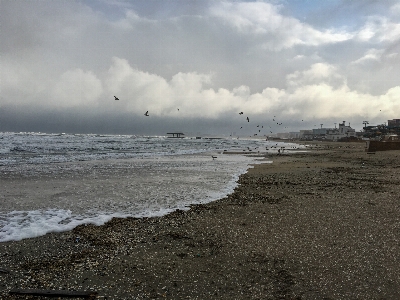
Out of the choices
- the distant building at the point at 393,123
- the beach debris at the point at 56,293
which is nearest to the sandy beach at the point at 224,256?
the beach debris at the point at 56,293

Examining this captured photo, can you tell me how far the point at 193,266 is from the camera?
565 cm

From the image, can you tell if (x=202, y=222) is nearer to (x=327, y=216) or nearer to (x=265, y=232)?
(x=265, y=232)

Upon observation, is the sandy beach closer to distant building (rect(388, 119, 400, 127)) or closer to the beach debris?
the beach debris

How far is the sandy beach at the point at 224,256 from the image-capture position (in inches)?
191

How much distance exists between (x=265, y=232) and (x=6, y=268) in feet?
19.4

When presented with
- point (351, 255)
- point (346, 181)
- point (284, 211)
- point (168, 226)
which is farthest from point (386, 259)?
point (346, 181)

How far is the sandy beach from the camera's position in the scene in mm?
4855

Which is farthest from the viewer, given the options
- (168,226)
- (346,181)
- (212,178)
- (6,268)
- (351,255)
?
(212,178)

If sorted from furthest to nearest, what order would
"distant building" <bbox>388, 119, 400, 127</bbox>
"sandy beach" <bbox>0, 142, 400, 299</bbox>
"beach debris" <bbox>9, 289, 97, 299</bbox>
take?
"distant building" <bbox>388, 119, 400, 127</bbox> < "sandy beach" <bbox>0, 142, 400, 299</bbox> < "beach debris" <bbox>9, 289, 97, 299</bbox>

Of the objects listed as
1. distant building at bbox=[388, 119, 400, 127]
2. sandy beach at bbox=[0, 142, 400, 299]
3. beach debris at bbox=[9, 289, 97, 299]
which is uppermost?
distant building at bbox=[388, 119, 400, 127]

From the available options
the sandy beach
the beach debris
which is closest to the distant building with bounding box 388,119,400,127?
the sandy beach

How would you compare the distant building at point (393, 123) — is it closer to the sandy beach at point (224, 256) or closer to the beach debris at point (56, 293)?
the sandy beach at point (224, 256)

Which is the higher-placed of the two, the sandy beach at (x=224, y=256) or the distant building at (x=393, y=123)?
the distant building at (x=393, y=123)

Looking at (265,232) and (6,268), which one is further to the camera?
(265,232)
